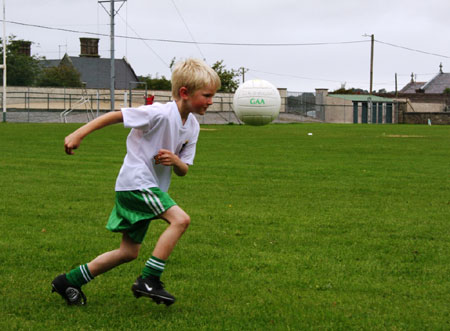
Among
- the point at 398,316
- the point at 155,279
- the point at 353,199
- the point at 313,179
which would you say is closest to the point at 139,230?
the point at 155,279

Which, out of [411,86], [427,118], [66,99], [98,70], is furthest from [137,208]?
[411,86]

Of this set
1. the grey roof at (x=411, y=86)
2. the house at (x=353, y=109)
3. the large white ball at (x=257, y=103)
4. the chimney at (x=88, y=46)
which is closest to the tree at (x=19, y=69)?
the chimney at (x=88, y=46)

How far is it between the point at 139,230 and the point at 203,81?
1074 mm

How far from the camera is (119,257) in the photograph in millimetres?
4445

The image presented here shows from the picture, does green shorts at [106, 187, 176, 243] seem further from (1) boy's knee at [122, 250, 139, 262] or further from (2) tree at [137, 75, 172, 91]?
(2) tree at [137, 75, 172, 91]

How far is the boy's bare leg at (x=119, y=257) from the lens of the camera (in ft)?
14.5

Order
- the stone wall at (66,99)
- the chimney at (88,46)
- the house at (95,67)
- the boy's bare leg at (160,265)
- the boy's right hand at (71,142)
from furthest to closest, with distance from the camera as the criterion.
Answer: the chimney at (88,46)
the house at (95,67)
the stone wall at (66,99)
the boy's bare leg at (160,265)
the boy's right hand at (71,142)

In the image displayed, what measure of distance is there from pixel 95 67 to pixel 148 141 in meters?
81.2

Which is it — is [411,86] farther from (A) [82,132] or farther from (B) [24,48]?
(A) [82,132]

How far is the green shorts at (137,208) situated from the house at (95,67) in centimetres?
7709

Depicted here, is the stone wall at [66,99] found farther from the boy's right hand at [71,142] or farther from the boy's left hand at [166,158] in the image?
the boy's right hand at [71,142]

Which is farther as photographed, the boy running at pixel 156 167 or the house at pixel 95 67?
the house at pixel 95 67

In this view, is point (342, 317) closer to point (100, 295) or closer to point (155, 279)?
point (155, 279)

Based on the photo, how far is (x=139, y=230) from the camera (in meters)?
4.38
